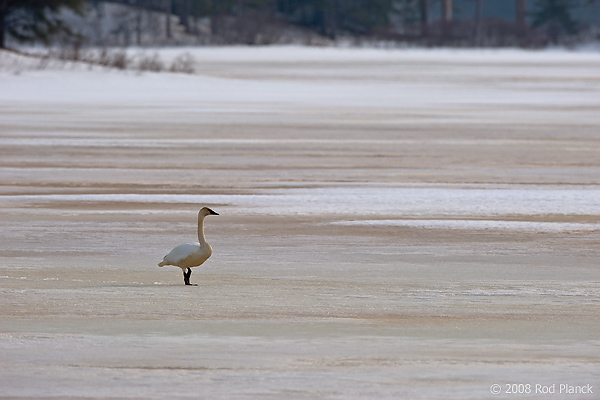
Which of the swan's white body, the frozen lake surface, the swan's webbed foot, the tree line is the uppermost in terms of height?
the tree line

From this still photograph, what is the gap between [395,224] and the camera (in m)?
9.32

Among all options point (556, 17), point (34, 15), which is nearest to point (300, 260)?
point (34, 15)

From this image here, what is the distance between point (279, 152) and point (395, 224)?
5788mm

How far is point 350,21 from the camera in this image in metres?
82.8

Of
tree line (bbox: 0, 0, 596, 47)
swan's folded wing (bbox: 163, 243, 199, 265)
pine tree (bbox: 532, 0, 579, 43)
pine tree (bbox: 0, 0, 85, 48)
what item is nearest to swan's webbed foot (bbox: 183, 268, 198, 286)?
swan's folded wing (bbox: 163, 243, 199, 265)

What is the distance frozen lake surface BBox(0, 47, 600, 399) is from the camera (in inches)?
205

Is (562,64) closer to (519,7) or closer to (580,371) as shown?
(519,7)

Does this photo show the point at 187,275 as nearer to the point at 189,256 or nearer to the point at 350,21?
the point at 189,256

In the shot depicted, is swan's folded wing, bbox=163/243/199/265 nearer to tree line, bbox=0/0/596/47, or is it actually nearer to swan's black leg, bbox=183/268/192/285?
swan's black leg, bbox=183/268/192/285

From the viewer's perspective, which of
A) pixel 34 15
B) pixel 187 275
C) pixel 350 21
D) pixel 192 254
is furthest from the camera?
pixel 350 21

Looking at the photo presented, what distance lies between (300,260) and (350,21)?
75.9 m

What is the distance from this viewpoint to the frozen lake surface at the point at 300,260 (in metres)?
5.20

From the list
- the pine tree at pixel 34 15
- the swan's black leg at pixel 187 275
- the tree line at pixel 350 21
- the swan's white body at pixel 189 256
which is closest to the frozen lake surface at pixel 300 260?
the swan's black leg at pixel 187 275

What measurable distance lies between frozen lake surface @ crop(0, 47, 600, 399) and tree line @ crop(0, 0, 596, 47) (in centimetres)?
5350
